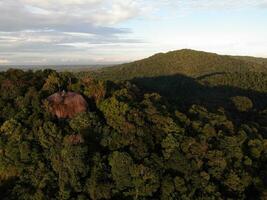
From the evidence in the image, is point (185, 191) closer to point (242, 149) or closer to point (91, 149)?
point (91, 149)

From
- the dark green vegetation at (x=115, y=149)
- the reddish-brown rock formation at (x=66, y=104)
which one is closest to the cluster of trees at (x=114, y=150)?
the dark green vegetation at (x=115, y=149)

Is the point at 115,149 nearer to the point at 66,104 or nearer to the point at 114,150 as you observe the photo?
the point at 114,150

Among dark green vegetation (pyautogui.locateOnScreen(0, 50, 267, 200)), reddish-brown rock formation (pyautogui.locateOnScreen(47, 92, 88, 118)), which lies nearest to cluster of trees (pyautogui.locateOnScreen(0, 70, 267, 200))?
dark green vegetation (pyautogui.locateOnScreen(0, 50, 267, 200))

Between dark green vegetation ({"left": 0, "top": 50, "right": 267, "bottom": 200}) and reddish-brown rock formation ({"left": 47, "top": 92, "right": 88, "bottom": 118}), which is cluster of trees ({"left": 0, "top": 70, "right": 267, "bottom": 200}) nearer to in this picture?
dark green vegetation ({"left": 0, "top": 50, "right": 267, "bottom": 200})

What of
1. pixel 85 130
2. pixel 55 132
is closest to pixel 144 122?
pixel 85 130

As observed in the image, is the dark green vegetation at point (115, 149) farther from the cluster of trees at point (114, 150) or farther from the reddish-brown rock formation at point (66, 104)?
the reddish-brown rock formation at point (66, 104)

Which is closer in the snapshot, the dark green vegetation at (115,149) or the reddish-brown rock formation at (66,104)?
the dark green vegetation at (115,149)

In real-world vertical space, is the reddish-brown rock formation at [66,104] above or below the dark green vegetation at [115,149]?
above
